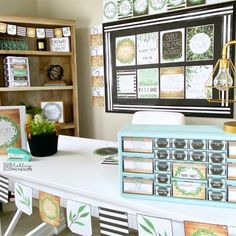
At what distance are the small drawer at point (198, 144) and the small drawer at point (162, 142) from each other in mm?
76

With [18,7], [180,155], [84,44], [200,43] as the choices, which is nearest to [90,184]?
[180,155]

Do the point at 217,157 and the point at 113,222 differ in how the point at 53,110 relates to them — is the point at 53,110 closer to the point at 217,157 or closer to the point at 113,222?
the point at 113,222

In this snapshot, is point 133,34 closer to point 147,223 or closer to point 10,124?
point 10,124

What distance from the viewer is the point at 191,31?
246cm

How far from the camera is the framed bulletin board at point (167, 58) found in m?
2.36

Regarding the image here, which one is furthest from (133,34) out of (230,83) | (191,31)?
(230,83)

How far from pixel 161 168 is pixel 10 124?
0.93 meters

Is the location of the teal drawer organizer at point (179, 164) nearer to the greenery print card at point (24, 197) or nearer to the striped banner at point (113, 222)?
the striped banner at point (113, 222)

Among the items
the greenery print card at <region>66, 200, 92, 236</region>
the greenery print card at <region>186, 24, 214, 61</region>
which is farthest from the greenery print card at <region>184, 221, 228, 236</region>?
the greenery print card at <region>186, 24, 214, 61</region>

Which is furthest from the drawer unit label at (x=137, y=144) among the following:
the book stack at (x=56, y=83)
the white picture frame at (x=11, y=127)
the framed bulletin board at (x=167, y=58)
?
the book stack at (x=56, y=83)

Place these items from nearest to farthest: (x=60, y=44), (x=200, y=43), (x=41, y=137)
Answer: (x=41, y=137), (x=200, y=43), (x=60, y=44)

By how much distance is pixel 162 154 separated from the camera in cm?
93

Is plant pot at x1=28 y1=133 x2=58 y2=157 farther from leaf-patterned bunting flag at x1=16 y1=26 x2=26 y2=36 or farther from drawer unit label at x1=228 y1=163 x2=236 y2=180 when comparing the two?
leaf-patterned bunting flag at x1=16 y1=26 x2=26 y2=36

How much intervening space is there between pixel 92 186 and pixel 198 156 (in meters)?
0.41
